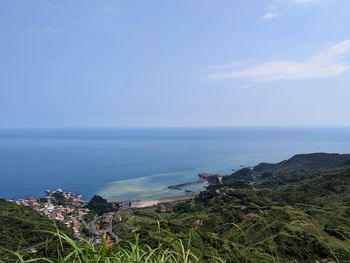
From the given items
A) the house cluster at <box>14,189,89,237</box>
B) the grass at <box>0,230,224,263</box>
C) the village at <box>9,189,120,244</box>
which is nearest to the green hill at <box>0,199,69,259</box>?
the village at <box>9,189,120,244</box>

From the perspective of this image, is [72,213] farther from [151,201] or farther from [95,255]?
[95,255]

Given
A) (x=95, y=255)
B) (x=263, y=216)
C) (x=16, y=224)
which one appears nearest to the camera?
(x=95, y=255)

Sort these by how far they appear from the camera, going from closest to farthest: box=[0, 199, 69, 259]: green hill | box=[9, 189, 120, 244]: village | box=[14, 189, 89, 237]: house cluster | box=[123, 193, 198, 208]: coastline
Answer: box=[0, 199, 69, 259]: green hill
box=[9, 189, 120, 244]: village
box=[14, 189, 89, 237]: house cluster
box=[123, 193, 198, 208]: coastline

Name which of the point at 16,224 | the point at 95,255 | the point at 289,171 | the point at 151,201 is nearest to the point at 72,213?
the point at 16,224

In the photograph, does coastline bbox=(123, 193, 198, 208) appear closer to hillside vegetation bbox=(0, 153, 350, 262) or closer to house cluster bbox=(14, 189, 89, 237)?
hillside vegetation bbox=(0, 153, 350, 262)

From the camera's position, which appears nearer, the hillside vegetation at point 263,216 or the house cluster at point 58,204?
the hillside vegetation at point 263,216

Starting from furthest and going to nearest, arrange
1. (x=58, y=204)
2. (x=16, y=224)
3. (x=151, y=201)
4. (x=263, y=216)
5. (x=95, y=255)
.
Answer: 1. (x=151, y=201)
2. (x=58, y=204)
3. (x=16, y=224)
4. (x=263, y=216)
5. (x=95, y=255)

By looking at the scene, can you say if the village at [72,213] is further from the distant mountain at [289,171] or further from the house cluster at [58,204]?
the distant mountain at [289,171]

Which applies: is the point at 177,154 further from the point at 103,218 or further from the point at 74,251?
the point at 74,251

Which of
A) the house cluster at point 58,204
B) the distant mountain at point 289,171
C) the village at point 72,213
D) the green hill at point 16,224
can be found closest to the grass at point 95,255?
the green hill at point 16,224
